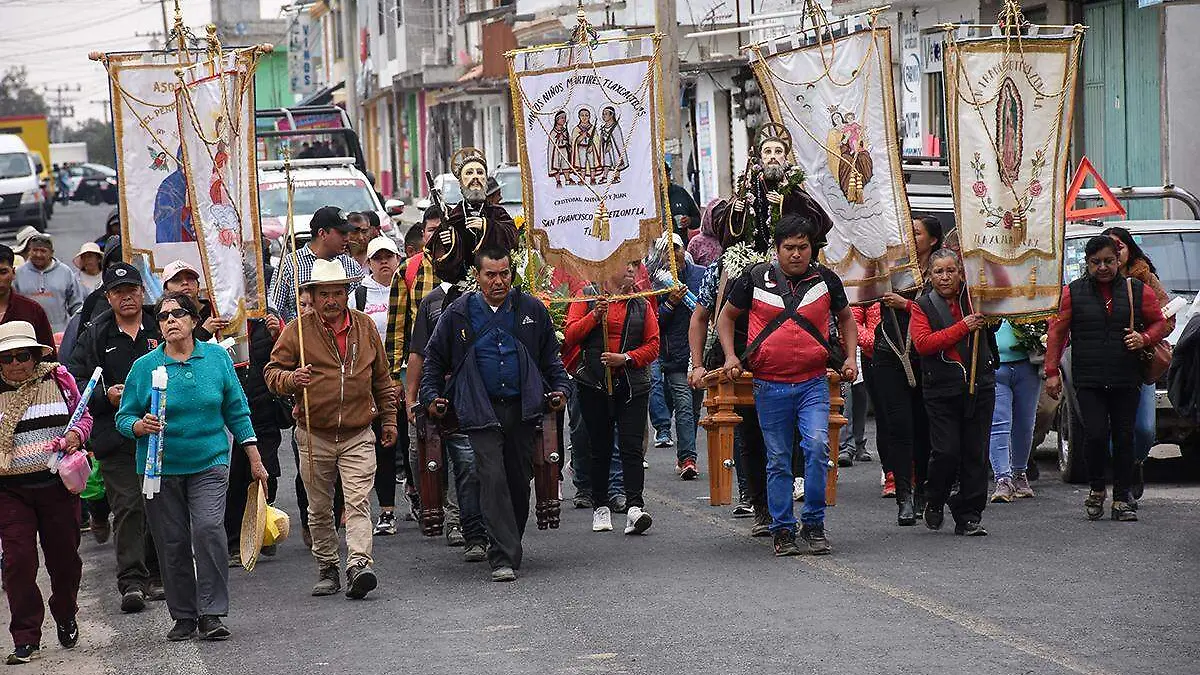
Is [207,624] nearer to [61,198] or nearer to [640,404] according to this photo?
[640,404]

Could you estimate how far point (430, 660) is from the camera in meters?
8.33

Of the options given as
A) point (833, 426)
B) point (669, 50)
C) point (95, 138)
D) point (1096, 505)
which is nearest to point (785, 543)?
point (833, 426)

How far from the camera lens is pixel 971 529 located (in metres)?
11.2

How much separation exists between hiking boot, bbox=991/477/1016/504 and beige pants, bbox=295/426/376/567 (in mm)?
4642

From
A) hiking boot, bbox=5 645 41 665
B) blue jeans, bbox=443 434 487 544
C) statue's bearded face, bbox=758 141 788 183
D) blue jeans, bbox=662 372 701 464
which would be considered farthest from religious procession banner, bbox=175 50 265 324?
blue jeans, bbox=662 372 701 464

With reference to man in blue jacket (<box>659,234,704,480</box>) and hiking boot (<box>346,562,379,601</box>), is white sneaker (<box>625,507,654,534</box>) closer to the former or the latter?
Result: hiking boot (<box>346,562,379,601</box>)

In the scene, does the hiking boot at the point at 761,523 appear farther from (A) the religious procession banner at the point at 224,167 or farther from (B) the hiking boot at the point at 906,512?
(A) the religious procession banner at the point at 224,167

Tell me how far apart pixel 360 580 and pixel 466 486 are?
43.3 inches

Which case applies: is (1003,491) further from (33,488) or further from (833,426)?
(33,488)

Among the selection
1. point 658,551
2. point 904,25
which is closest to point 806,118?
point 658,551

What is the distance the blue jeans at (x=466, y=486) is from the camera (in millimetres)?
10602

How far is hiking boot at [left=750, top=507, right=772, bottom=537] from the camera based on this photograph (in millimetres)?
11414

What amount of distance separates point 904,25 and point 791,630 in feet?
70.2

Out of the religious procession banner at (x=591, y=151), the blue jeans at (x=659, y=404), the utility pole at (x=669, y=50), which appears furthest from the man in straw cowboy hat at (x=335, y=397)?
the utility pole at (x=669, y=50)
